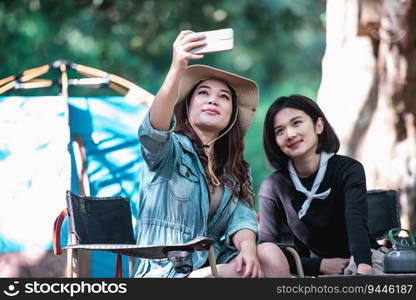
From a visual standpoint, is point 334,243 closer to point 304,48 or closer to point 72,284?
point 72,284

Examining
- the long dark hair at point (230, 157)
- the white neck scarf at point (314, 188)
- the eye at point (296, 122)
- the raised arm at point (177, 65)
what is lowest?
the white neck scarf at point (314, 188)

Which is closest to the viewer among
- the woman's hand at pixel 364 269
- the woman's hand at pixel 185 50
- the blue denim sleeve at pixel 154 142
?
the woman's hand at pixel 185 50

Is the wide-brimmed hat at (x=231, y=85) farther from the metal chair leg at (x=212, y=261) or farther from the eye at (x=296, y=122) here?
the metal chair leg at (x=212, y=261)

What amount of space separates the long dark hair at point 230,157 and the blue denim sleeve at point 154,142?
187 millimetres

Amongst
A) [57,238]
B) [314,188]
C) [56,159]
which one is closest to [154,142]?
[57,238]

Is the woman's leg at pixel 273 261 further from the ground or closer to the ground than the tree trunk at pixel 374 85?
closer to the ground

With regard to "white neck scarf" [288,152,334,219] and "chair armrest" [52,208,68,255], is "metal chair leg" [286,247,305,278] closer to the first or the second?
"white neck scarf" [288,152,334,219]

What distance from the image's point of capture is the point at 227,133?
155 inches

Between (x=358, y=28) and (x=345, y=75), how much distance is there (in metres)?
0.35

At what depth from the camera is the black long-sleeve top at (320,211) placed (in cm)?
401

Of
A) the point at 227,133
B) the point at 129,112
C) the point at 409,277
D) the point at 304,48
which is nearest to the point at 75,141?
the point at 129,112

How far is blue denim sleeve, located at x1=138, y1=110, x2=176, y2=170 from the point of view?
3.51 meters

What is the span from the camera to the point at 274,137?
420 cm

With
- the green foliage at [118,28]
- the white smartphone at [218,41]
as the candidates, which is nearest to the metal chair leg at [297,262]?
the white smartphone at [218,41]
